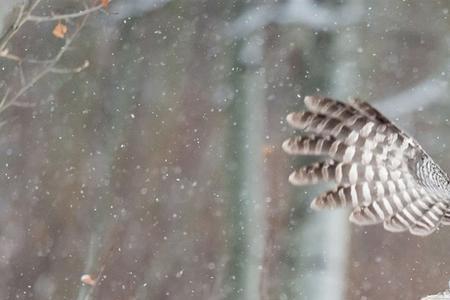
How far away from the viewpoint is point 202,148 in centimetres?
651

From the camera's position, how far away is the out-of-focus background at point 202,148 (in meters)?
6.24

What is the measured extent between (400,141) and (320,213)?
2974 millimetres

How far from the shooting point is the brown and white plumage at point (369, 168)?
338cm

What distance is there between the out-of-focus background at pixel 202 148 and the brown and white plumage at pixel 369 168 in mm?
2506

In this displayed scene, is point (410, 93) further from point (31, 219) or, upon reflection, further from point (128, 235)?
point (31, 219)

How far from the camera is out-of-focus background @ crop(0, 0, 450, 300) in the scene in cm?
624

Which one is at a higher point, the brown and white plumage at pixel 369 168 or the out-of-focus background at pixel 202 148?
the brown and white plumage at pixel 369 168

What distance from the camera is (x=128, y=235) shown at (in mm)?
6547

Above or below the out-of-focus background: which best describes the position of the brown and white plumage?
above

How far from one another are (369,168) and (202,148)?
2.97 metres

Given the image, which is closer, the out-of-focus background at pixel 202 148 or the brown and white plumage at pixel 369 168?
the brown and white plumage at pixel 369 168

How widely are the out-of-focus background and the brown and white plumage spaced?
8.22 feet

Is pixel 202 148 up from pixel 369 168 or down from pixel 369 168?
down

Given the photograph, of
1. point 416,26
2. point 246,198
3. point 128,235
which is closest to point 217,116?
point 246,198
